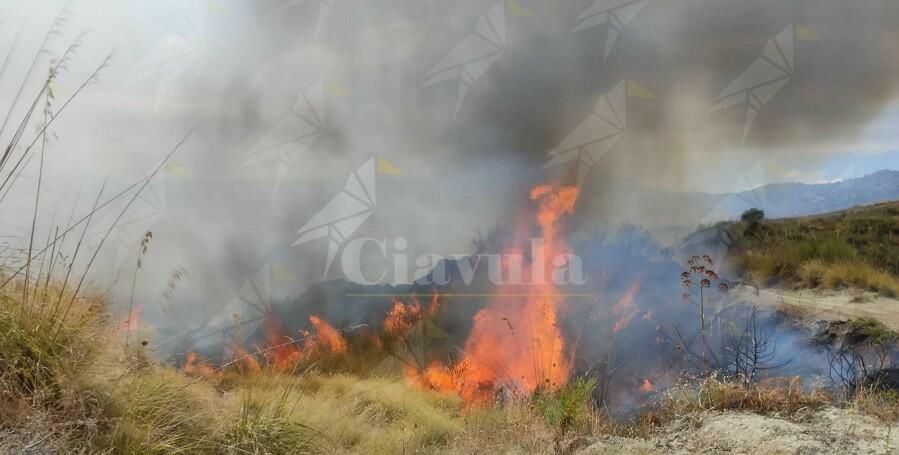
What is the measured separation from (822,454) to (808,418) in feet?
3.83

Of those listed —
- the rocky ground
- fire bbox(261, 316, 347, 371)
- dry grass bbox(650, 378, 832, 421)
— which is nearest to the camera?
the rocky ground

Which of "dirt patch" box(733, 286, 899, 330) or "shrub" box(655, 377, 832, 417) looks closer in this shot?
"shrub" box(655, 377, 832, 417)

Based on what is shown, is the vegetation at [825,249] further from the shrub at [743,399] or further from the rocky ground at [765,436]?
the rocky ground at [765,436]

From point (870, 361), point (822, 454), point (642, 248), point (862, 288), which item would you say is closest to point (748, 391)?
point (822, 454)

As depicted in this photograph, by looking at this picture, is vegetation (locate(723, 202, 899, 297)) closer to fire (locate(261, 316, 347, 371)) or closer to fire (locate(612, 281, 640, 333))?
fire (locate(612, 281, 640, 333))

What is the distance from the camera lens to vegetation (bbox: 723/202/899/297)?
1260 cm

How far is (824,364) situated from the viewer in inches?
364

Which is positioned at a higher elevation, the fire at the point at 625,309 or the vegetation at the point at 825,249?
the vegetation at the point at 825,249

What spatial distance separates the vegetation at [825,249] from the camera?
41.3 feet

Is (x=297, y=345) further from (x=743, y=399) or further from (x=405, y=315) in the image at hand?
(x=405, y=315)

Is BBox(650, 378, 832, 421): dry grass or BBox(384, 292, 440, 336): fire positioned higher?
BBox(650, 378, 832, 421): dry grass

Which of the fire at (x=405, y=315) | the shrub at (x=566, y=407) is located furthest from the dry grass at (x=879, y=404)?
the fire at (x=405, y=315)

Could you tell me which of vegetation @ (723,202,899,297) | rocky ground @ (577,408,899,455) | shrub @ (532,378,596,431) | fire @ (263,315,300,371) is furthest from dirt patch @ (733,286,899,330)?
fire @ (263,315,300,371)

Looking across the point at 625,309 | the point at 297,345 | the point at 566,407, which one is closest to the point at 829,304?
the point at 625,309
